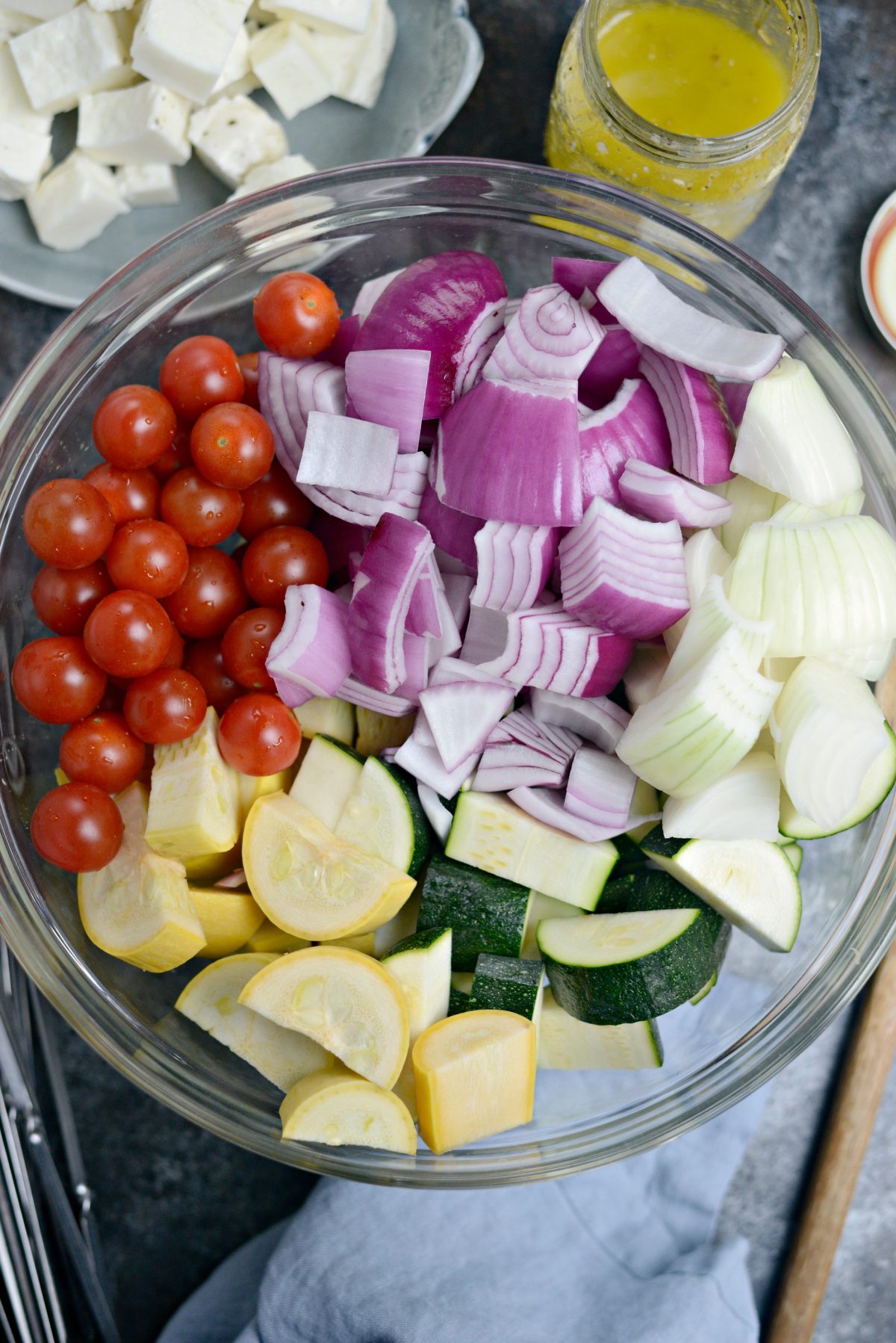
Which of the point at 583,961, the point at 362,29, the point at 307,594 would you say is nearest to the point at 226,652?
the point at 307,594

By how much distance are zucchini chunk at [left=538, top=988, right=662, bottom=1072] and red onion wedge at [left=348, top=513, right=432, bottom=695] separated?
1.36ft

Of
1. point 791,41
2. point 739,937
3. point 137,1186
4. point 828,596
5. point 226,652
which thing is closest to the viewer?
point 828,596

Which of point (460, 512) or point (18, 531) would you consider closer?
point (460, 512)

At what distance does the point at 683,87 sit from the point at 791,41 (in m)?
0.13

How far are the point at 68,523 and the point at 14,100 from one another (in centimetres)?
72

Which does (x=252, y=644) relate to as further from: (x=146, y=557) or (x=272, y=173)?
(x=272, y=173)

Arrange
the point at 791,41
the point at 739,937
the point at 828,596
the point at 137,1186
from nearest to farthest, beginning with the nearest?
the point at 828,596 < the point at 791,41 < the point at 739,937 < the point at 137,1186

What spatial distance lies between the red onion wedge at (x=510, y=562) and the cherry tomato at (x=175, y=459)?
35 cm

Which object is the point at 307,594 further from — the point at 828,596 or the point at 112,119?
the point at 112,119

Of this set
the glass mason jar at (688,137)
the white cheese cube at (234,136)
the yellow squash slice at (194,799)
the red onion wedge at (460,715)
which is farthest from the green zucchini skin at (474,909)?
the white cheese cube at (234,136)

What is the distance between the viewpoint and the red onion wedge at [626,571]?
3.37 feet

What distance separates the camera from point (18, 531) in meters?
1.22

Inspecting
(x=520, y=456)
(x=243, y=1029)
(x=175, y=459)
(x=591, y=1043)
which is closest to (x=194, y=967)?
(x=243, y=1029)

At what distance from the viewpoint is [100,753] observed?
1.07 metres
